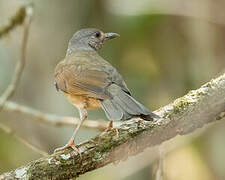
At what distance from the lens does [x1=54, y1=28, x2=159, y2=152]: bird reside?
150 inches

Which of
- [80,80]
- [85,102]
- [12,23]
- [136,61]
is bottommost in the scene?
[136,61]

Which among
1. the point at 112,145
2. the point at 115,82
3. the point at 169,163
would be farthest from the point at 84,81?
the point at 169,163

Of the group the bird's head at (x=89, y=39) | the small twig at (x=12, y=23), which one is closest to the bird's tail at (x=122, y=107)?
the bird's head at (x=89, y=39)

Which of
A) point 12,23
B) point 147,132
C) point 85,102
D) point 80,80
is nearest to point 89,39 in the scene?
Result: point 12,23

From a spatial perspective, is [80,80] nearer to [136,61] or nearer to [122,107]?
[122,107]

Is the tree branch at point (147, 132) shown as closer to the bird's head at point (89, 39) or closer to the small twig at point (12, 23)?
the bird's head at point (89, 39)

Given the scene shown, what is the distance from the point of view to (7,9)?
26.3 feet

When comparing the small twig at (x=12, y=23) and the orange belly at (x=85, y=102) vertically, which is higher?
the small twig at (x=12, y=23)

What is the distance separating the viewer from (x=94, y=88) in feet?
14.2

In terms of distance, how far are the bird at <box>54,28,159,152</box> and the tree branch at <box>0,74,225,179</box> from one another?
99 millimetres

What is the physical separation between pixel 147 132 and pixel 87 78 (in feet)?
3.22

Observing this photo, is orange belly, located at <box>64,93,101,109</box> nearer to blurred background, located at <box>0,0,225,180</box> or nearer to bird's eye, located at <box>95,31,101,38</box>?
bird's eye, located at <box>95,31,101,38</box>

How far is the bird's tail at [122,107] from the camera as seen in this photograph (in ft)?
12.0

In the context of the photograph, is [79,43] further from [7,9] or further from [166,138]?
[7,9]
